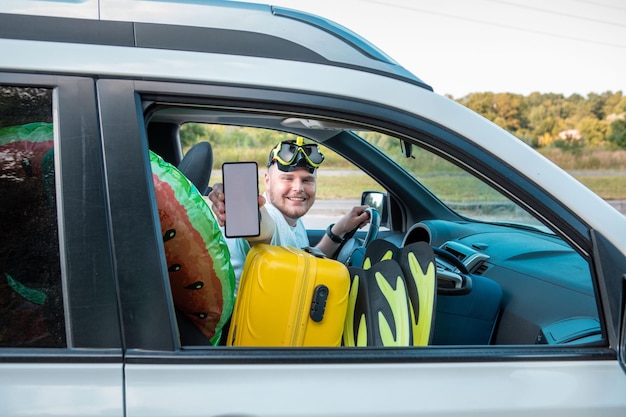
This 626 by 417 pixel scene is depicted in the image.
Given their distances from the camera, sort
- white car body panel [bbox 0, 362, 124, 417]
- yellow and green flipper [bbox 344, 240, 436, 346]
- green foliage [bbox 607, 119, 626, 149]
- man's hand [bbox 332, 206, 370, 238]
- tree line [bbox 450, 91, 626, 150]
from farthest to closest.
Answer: tree line [bbox 450, 91, 626, 150] → green foliage [bbox 607, 119, 626, 149] → man's hand [bbox 332, 206, 370, 238] → yellow and green flipper [bbox 344, 240, 436, 346] → white car body panel [bbox 0, 362, 124, 417]

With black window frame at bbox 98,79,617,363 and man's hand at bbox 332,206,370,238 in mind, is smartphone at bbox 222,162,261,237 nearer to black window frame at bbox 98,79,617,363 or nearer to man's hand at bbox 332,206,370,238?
black window frame at bbox 98,79,617,363

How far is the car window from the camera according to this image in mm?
1289

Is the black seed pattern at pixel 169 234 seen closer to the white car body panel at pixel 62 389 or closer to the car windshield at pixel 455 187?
the white car body panel at pixel 62 389

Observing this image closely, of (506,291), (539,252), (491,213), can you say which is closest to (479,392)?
(506,291)

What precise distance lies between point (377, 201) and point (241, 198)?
5.72 feet

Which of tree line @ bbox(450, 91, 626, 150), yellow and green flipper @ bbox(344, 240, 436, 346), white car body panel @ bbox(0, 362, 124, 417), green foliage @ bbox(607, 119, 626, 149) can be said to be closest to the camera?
white car body panel @ bbox(0, 362, 124, 417)

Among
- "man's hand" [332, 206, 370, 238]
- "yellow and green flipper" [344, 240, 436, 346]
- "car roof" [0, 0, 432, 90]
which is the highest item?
"car roof" [0, 0, 432, 90]

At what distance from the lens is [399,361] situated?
1381 millimetres

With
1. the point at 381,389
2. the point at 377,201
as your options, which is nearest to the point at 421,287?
the point at 381,389

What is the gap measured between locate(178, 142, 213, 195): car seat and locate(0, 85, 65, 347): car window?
4.41 ft

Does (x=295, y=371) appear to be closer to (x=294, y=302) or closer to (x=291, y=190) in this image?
(x=294, y=302)

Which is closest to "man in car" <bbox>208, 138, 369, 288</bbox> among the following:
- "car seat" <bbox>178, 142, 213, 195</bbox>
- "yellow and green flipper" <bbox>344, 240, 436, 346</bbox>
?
"car seat" <bbox>178, 142, 213, 195</bbox>

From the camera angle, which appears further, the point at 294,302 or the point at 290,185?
the point at 290,185

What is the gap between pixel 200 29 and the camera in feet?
4.69
